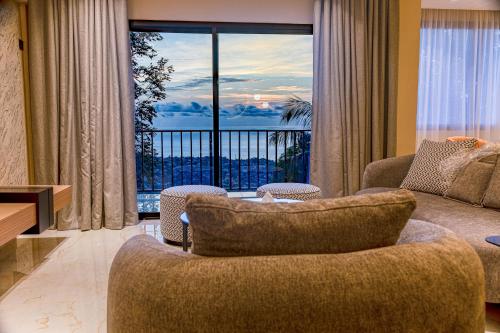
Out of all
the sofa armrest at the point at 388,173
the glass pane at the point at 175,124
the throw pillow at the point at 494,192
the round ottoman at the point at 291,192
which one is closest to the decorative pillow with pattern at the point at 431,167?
the sofa armrest at the point at 388,173

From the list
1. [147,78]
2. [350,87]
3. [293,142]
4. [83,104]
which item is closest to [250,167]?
[293,142]

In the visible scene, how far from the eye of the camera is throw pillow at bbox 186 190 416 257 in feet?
4.13

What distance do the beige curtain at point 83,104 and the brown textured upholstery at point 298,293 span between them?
3.41m

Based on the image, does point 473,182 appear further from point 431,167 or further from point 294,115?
point 294,115

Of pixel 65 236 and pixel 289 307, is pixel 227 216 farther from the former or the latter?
pixel 65 236

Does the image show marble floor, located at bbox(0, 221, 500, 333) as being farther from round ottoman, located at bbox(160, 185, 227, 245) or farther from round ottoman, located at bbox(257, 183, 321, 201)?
round ottoman, located at bbox(257, 183, 321, 201)

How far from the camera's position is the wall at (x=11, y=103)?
392 cm

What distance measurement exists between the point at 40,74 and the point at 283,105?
3063mm

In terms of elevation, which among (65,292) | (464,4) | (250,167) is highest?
(464,4)

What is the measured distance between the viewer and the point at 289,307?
1169mm

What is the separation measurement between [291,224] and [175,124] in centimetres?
505

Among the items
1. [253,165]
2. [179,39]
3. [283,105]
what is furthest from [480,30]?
[179,39]

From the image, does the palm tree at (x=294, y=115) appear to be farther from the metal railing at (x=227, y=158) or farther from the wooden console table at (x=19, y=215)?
the wooden console table at (x=19, y=215)

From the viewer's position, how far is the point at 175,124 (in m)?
6.15
